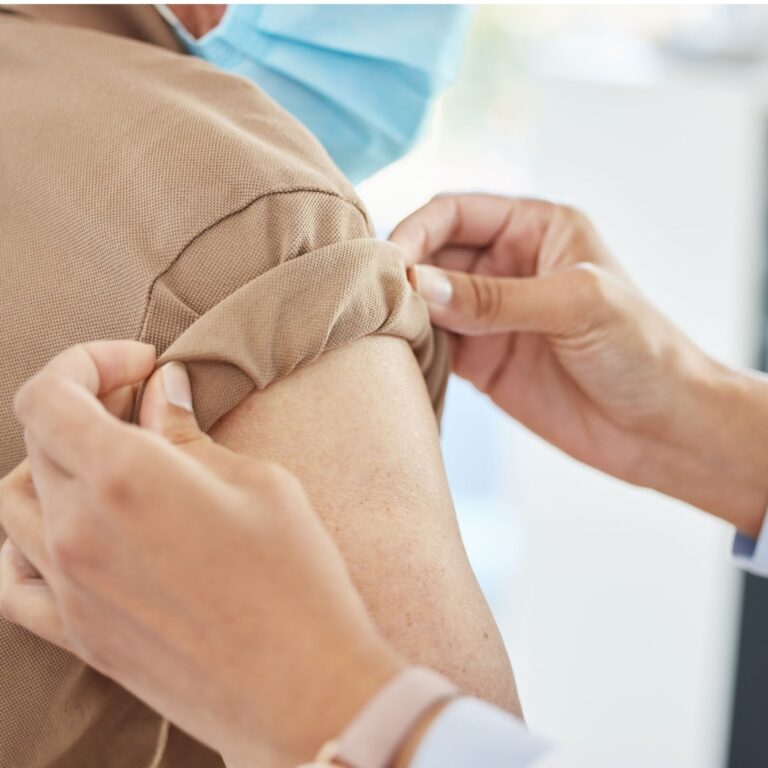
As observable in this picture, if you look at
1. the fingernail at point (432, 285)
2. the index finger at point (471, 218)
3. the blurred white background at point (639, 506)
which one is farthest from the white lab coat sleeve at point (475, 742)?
the blurred white background at point (639, 506)

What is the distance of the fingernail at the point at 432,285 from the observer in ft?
2.77

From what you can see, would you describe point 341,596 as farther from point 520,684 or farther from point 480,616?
point 520,684

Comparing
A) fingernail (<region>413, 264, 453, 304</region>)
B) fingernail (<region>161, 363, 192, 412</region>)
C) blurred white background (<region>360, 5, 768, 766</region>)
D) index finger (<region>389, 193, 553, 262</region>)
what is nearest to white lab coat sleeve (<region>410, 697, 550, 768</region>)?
fingernail (<region>161, 363, 192, 412</region>)

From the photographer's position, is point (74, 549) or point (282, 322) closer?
point (74, 549)

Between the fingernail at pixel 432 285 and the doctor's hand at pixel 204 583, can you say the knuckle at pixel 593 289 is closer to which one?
the fingernail at pixel 432 285

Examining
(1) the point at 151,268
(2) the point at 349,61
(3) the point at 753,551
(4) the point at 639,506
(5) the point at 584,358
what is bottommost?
(4) the point at 639,506

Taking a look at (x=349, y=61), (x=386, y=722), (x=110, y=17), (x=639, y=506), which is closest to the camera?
(x=386, y=722)

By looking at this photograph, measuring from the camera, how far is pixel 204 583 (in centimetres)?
48

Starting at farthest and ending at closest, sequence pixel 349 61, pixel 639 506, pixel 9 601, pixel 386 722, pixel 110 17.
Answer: pixel 639 506
pixel 349 61
pixel 110 17
pixel 9 601
pixel 386 722

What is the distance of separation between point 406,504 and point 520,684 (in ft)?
6.47

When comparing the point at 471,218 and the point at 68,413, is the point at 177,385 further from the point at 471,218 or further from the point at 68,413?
the point at 471,218

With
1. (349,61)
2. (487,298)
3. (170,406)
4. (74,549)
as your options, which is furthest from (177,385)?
(349,61)

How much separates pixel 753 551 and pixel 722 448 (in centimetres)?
12

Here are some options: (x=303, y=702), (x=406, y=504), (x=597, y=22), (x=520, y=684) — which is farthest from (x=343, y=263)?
(x=597, y=22)
